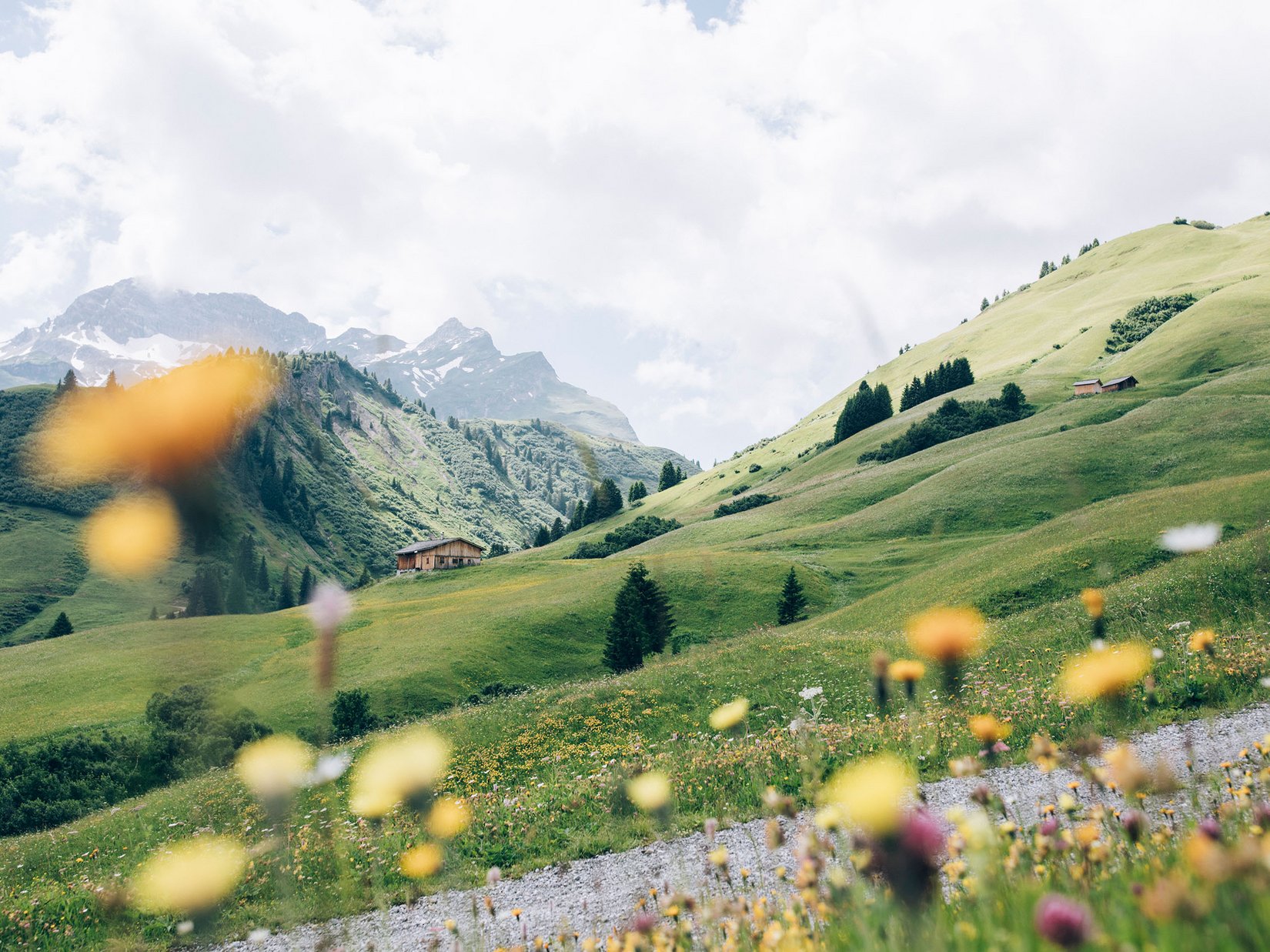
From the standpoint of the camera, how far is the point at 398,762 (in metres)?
17.3

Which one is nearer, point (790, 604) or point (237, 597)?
point (790, 604)

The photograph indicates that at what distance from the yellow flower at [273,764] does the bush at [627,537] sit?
74855 millimetres

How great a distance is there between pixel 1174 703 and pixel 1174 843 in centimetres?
1043

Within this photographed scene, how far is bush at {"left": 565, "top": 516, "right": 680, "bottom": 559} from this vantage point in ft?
368

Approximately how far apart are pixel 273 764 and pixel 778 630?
38210mm

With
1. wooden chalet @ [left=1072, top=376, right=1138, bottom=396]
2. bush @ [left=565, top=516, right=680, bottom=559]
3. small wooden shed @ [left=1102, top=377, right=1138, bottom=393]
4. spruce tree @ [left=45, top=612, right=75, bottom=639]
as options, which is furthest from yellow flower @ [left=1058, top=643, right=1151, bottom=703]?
spruce tree @ [left=45, top=612, right=75, bottom=639]

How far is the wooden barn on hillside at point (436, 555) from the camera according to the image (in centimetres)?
13750

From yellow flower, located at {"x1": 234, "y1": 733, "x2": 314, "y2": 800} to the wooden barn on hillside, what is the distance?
10115 centimetres

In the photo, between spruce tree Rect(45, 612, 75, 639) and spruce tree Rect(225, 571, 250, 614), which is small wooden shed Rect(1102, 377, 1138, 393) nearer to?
spruce tree Rect(45, 612, 75, 639)

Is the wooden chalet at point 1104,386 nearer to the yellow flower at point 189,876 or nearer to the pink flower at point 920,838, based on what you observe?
the yellow flower at point 189,876

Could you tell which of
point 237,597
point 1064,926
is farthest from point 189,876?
point 237,597

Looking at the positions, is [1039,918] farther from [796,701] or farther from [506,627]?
[506,627]

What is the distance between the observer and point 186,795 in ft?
69.4

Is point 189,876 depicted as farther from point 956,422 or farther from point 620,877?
point 956,422
